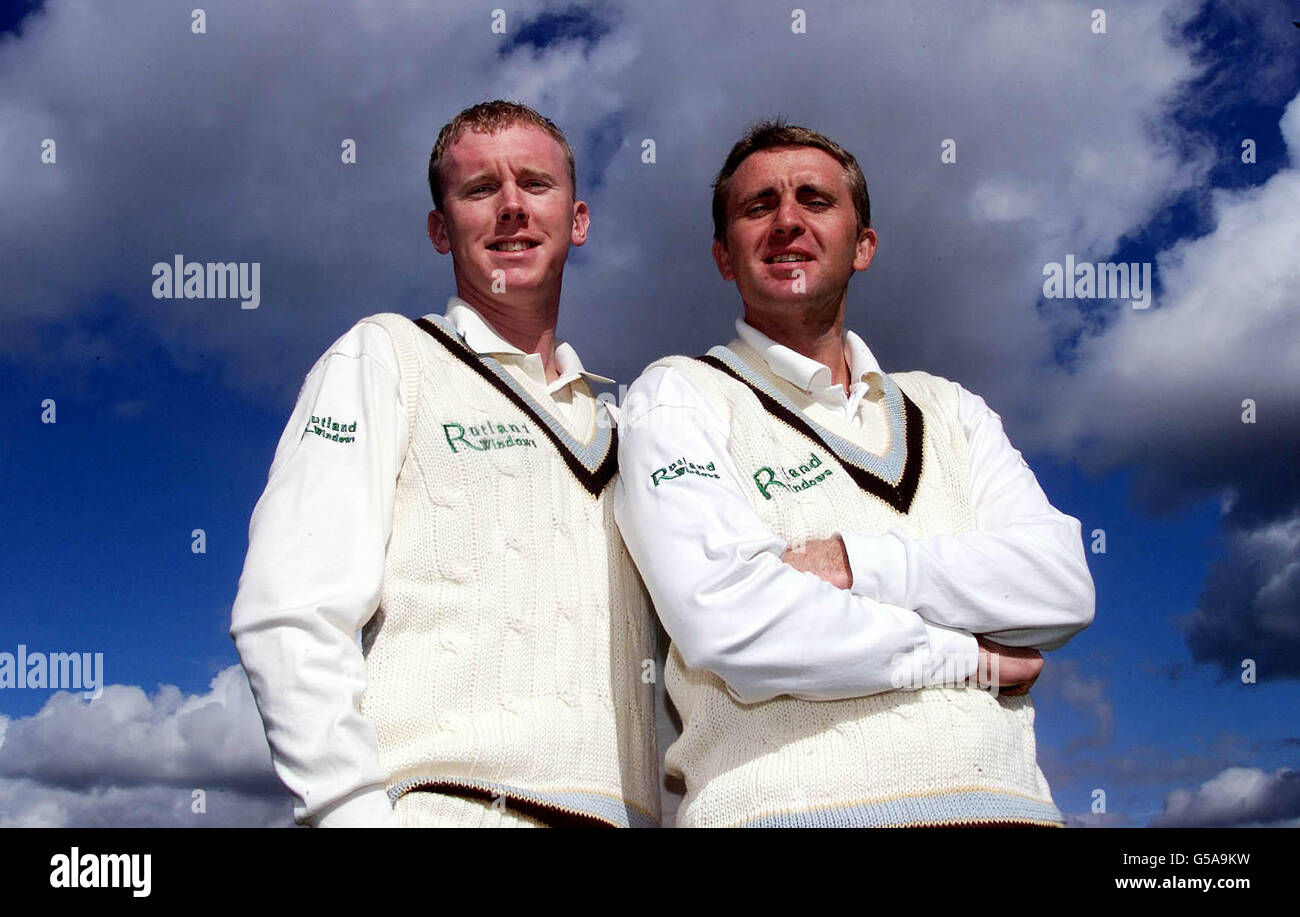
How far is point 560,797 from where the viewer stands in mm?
3291

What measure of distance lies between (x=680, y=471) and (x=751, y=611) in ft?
1.49

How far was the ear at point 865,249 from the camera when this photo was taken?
4477 mm

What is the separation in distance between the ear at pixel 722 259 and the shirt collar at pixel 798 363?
220 mm

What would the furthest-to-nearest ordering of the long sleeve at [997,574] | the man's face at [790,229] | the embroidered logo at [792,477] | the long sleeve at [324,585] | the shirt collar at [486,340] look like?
the man's face at [790,229], the shirt collar at [486,340], the embroidered logo at [792,477], the long sleeve at [997,574], the long sleeve at [324,585]

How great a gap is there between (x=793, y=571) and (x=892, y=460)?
2.47 ft

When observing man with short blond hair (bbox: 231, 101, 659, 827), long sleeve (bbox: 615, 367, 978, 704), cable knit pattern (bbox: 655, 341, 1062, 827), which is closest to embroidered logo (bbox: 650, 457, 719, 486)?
long sleeve (bbox: 615, 367, 978, 704)

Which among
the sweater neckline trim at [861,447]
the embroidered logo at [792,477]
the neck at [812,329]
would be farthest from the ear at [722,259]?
the embroidered logo at [792,477]

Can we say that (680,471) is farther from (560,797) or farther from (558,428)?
(560,797)

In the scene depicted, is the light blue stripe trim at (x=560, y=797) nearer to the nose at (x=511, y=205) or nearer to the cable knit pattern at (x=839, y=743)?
the cable knit pattern at (x=839, y=743)

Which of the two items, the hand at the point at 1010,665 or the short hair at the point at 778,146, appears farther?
the short hair at the point at 778,146

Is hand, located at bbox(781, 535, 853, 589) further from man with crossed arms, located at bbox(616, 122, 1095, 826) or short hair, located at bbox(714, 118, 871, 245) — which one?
short hair, located at bbox(714, 118, 871, 245)

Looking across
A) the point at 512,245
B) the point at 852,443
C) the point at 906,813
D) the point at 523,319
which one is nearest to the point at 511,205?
the point at 512,245

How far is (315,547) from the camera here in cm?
316

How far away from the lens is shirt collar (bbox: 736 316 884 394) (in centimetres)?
394
